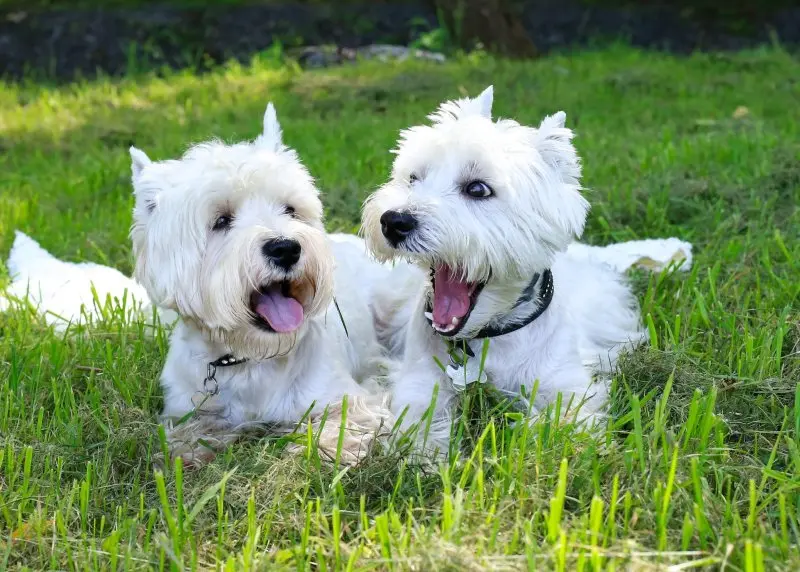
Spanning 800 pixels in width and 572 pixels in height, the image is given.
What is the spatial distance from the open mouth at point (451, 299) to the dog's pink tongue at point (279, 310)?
1.81ft

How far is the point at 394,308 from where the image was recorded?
486 centimetres

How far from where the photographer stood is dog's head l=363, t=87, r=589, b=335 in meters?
3.39

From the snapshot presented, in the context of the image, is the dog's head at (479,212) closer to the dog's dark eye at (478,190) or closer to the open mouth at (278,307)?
the dog's dark eye at (478,190)

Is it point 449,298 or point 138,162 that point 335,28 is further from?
point 449,298

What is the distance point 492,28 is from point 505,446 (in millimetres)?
10440

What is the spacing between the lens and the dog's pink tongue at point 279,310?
142 inches

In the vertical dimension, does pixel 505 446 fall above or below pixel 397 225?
below

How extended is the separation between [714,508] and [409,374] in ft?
4.92

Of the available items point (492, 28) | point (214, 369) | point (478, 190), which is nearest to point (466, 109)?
point (478, 190)

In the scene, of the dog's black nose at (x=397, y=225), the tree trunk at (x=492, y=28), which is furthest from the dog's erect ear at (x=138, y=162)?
the tree trunk at (x=492, y=28)

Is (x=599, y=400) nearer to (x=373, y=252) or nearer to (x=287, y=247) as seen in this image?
(x=373, y=252)

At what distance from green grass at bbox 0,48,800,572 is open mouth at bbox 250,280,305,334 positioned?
0.48 meters

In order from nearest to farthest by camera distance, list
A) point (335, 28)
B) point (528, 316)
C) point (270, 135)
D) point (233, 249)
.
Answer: point (233, 249) < point (528, 316) < point (270, 135) < point (335, 28)

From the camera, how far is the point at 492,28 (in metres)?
12.8
